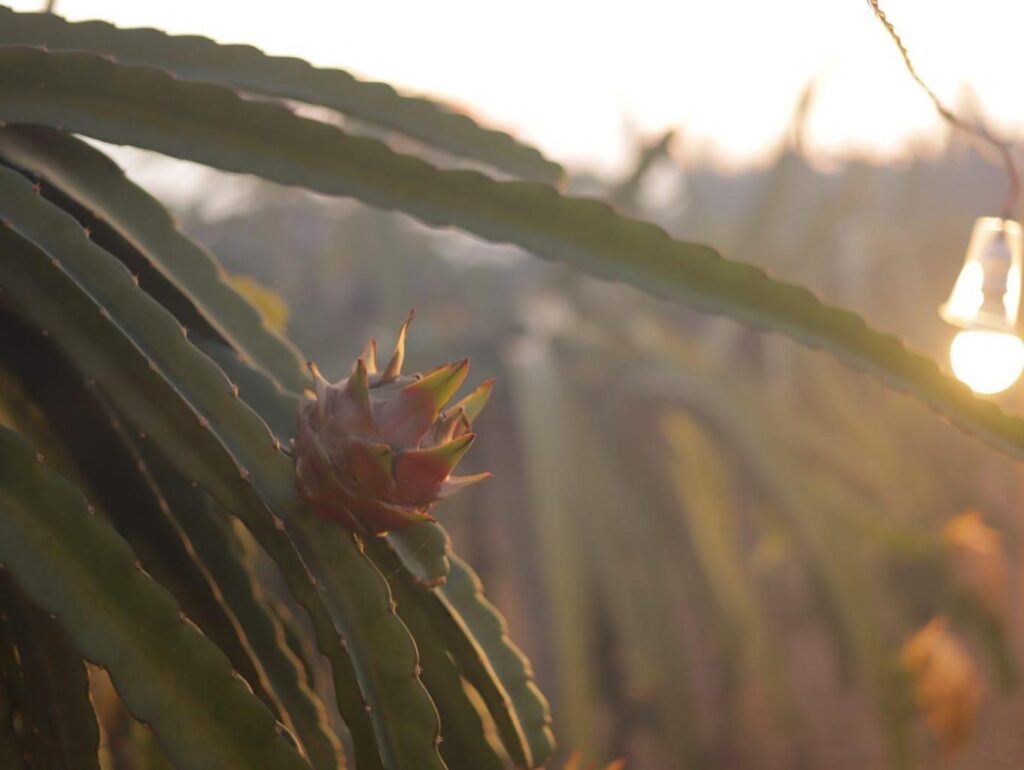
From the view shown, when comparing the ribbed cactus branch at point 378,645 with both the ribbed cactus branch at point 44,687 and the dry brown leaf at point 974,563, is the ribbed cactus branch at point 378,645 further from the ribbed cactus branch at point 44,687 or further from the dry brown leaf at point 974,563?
the dry brown leaf at point 974,563

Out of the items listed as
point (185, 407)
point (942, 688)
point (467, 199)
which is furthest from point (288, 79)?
point (942, 688)

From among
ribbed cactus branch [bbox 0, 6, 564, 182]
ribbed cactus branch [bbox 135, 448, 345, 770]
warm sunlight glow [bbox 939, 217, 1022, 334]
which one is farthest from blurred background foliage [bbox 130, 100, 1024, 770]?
warm sunlight glow [bbox 939, 217, 1022, 334]

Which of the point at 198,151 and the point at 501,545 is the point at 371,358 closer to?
the point at 198,151

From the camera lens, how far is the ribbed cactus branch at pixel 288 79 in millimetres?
735

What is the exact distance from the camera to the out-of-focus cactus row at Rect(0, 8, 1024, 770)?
1.74 feet

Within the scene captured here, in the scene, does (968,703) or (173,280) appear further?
(968,703)

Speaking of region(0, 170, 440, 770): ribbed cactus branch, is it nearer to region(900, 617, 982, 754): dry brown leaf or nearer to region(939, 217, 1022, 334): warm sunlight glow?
region(939, 217, 1022, 334): warm sunlight glow

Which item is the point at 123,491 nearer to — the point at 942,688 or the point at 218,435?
the point at 218,435

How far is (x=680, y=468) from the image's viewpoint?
2.31 m

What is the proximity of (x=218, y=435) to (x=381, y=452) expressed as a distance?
0.10m

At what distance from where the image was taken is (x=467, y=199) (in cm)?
77

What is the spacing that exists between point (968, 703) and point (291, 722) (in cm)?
157

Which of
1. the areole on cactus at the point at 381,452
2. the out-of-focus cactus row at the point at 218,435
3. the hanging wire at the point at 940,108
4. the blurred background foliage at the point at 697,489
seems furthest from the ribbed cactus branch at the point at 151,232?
the blurred background foliage at the point at 697,489

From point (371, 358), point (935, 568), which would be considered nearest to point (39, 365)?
point (371, 358)
